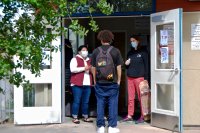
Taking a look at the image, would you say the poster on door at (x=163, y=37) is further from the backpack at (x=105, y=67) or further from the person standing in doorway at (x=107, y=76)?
the backpack at (x=105, y=67)

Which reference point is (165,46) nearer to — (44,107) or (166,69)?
(166,69)

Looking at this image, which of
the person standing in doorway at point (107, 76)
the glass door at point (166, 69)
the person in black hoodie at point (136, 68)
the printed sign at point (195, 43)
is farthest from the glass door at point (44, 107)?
the printed sign at point (195, 43)

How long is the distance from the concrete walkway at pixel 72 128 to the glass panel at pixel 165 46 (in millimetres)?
1181

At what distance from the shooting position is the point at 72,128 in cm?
773

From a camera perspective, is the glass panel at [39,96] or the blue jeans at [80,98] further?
the blue jeans at [80,98]

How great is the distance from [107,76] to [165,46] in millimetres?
1314

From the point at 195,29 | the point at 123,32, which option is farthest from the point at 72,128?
the point at 123,32

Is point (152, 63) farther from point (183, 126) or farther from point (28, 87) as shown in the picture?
point (28, 87)

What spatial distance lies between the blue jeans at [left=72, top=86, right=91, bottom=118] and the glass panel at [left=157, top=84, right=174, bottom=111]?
4.80 ft

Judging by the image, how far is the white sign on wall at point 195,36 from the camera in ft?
24.6

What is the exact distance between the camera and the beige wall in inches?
297

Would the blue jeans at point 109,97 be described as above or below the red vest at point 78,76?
below

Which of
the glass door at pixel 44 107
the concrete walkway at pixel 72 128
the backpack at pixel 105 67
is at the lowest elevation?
the concrete walkway at pixel 72 128

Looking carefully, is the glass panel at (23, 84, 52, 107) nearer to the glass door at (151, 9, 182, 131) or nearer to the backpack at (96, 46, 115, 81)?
the backpack at (96, 46, 115, 81)
